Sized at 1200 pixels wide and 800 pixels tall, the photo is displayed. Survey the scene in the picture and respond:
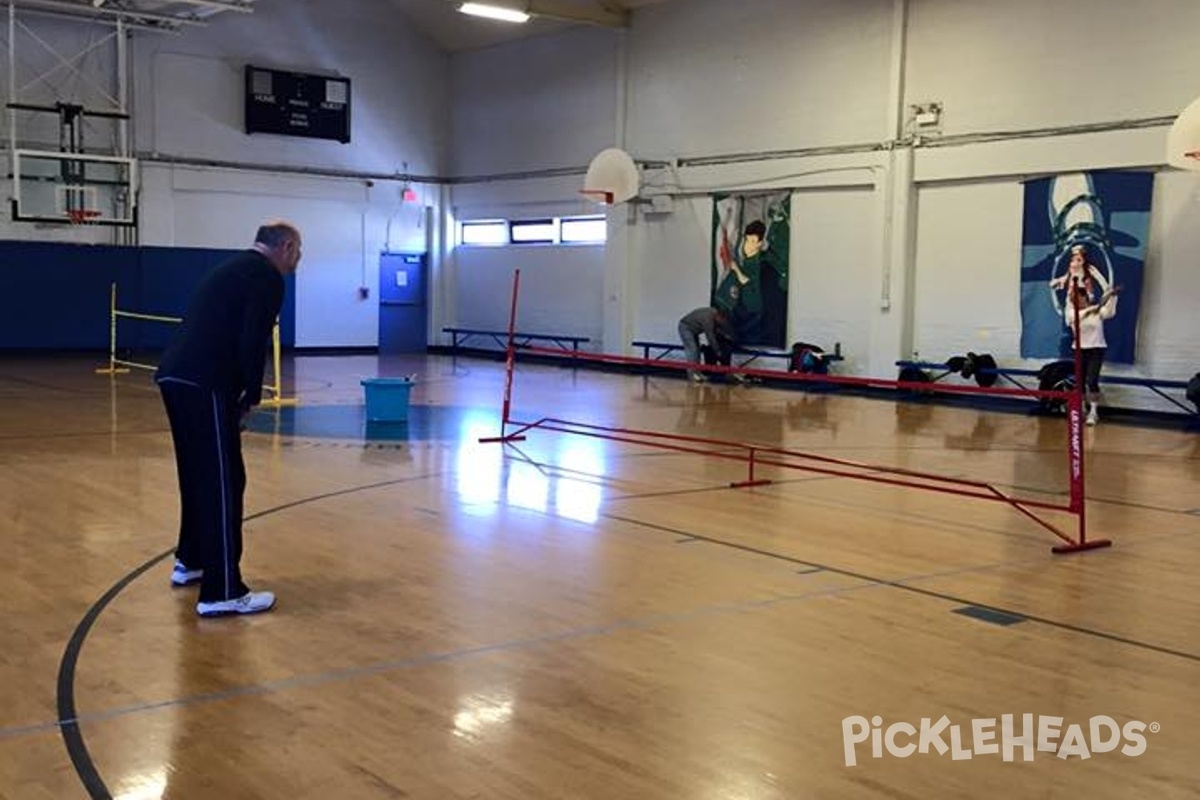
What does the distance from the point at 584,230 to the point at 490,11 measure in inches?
180

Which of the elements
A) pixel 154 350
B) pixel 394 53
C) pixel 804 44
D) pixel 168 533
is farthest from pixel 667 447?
pixel 394 53

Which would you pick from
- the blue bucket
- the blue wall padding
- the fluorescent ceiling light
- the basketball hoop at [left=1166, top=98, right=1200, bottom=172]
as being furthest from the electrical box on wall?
the basketball hoop at [left=1166, top=98, right=1200, bottom=172]

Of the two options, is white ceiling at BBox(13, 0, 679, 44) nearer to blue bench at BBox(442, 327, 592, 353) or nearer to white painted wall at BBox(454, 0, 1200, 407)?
white painted wall at BBox(454, 0, 1200, 407)

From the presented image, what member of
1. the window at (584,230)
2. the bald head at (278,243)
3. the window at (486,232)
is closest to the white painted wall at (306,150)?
the window at (486,232)

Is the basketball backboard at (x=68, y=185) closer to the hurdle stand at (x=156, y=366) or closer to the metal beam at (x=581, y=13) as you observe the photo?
the hurdle stand at (x=156, y=366)

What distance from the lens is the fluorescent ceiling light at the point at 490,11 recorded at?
1694 cm

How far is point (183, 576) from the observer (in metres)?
5.11

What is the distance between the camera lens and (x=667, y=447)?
9.16m

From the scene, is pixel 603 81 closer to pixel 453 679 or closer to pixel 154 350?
pixel 154 350

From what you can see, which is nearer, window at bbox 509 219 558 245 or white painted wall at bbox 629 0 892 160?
white painted wall at bbox 629 0 892 160

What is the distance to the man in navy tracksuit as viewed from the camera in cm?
461

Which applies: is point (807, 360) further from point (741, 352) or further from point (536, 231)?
point (536, 231)

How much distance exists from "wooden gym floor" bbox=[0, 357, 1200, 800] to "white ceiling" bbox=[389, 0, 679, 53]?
45.7 feet

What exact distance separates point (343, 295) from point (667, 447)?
14690 millimetres
